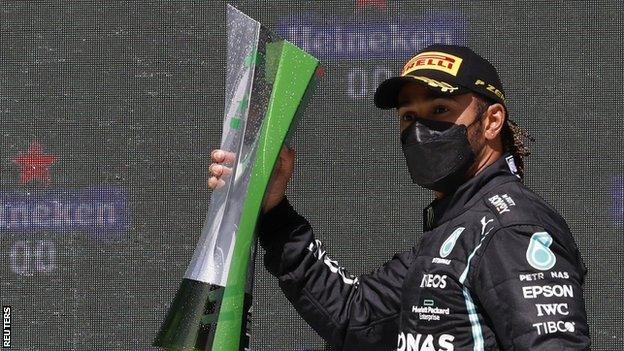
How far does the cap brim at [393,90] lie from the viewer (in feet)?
7.06

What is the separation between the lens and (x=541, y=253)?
6.23 feet

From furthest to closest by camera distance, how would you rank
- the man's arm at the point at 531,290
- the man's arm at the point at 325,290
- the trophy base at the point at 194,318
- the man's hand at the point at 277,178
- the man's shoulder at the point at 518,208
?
1. the man's arm at the point at 325,290
2. the man's hand at the point at 277,178
3. the trophy base at the point at 194,318
4. the man's shoulder at the point at 518,208
5. the man's arm at the point at 531,290

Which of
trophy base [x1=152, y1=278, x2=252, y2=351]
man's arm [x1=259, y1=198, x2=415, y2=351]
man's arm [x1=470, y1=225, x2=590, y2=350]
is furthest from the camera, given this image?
man's arm [x1=259, y1=198, x2=415, y2=351]

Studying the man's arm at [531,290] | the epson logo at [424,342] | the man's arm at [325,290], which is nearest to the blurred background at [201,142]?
the man's arm at [325,290]

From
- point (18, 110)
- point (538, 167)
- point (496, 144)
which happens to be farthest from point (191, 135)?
point (496, 144)

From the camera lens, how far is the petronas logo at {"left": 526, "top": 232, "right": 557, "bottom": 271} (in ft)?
6.19

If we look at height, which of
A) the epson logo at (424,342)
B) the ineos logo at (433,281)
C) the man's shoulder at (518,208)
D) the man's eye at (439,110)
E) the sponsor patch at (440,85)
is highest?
the sponsor patch at (440,85)

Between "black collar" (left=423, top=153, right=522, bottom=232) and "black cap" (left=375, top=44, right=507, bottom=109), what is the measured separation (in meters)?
0.14

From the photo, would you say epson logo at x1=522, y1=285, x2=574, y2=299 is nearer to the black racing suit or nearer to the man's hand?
the black racing suit

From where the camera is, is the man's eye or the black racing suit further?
the man's eye

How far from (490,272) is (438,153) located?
35 cm

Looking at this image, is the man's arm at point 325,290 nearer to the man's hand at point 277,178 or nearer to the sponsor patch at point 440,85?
the man's hand at point 277,178

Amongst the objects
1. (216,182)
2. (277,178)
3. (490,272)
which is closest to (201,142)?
(277,178)

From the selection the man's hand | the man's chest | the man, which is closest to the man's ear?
the man
